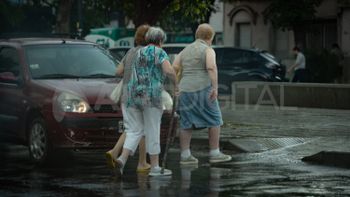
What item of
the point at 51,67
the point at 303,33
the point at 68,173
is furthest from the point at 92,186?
the point at 303,33

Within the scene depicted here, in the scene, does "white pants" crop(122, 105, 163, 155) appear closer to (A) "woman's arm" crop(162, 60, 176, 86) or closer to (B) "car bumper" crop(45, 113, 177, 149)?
(A) "woman's arm" crop(162, 60, 176, 86)

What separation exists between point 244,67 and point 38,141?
55.4 feet

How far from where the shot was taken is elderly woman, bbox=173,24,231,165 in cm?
1134

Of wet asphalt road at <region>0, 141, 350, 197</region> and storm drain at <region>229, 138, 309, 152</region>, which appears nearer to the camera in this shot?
wet asphalt road at <region>0, 141, 350, 197</region>

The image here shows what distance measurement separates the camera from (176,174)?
10.3m

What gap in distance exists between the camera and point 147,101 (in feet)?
32.8

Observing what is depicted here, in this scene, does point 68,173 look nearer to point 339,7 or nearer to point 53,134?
point 53,134

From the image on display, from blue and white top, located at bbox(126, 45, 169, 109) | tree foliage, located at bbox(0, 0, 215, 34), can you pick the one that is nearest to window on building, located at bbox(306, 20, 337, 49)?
tree foliage, located at bbox(0, 0, 215, 34)

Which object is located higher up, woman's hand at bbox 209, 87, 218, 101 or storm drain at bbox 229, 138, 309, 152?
woman's hand at bbox 209, 87, 218, 101

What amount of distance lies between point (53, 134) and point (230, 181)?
8.74 ft

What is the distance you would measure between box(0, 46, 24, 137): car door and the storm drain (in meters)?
3.24

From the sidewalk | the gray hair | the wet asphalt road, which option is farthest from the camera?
the sidewalk

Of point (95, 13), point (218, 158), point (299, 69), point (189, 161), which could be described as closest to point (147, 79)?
point (189, 161)

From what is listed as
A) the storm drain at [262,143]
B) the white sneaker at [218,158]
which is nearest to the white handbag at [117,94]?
the white sneaker at [218,158]
